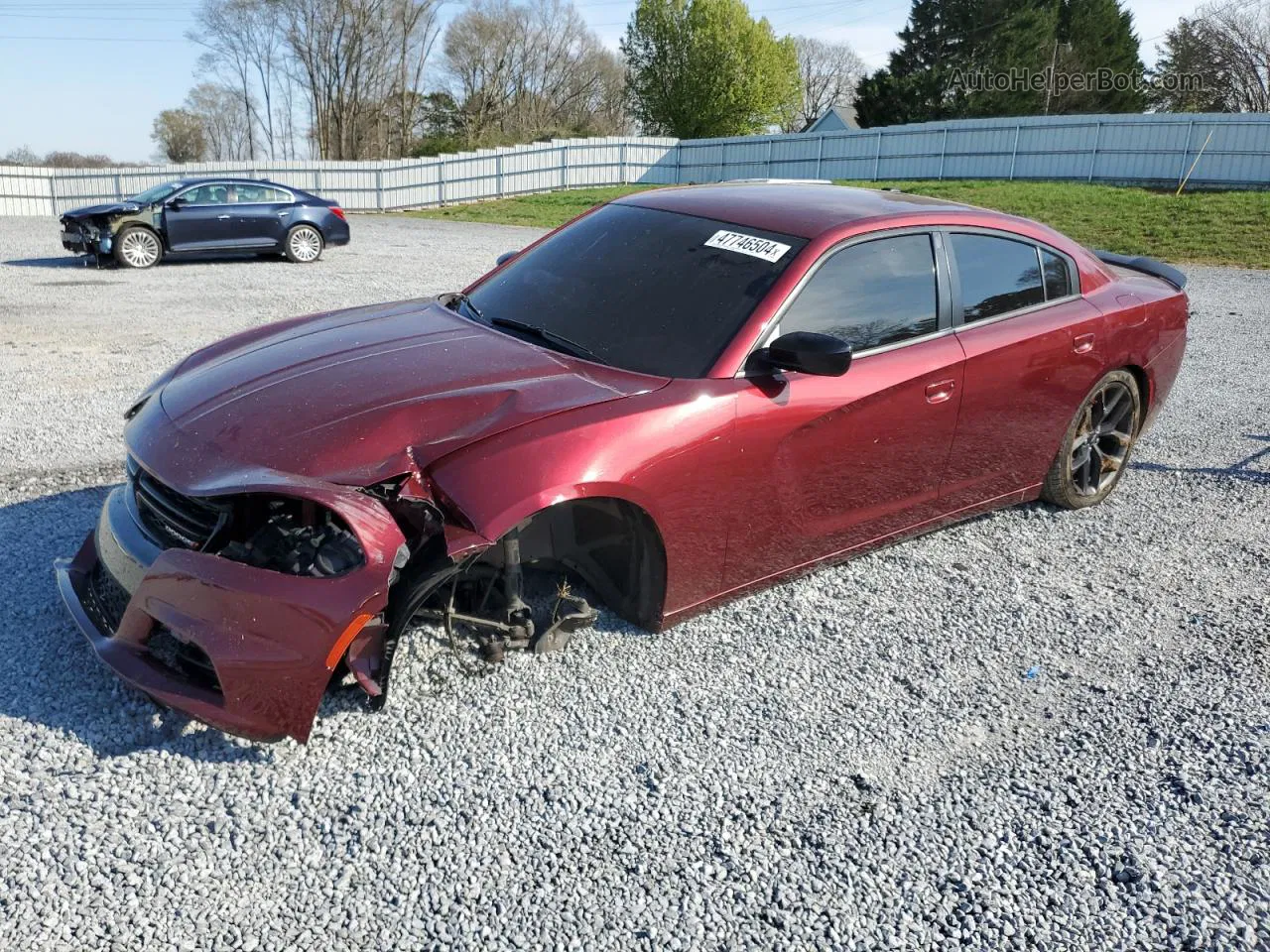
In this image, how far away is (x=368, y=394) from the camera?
127 inches

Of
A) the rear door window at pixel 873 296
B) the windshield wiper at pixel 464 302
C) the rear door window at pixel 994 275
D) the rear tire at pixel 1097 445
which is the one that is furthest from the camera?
the rear tire at pixel 1097 445

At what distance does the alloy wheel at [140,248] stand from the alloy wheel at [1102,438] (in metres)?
13.4

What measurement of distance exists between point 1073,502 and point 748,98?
52315 millimetres

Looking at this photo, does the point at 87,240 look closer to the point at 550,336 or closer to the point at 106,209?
the point at 106,209

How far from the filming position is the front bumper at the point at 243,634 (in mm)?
2682

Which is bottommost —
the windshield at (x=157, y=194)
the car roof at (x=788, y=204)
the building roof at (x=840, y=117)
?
the car roof at (x=788, y=204)

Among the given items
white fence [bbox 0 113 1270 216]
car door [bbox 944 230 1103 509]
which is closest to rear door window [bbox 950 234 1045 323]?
car door [bbox 944 230 1103 509]

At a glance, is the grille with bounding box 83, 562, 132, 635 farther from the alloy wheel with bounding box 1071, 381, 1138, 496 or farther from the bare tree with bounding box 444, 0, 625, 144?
the bare tree with bounding box 444, 0, 625, 144

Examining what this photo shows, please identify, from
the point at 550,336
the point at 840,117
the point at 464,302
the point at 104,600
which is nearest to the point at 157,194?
the point at 464,302

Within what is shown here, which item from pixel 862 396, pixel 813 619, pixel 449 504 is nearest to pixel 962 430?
pixel 862 396

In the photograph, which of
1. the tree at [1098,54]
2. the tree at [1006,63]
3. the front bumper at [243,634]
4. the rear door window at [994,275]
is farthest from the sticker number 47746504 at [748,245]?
A: the tree at [1098,54]

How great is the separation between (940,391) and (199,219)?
13363 millimetres

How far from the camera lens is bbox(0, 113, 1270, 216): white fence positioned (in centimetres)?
2295

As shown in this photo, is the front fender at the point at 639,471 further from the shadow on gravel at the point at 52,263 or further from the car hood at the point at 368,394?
the shadow on gravel at the point at 52,263
